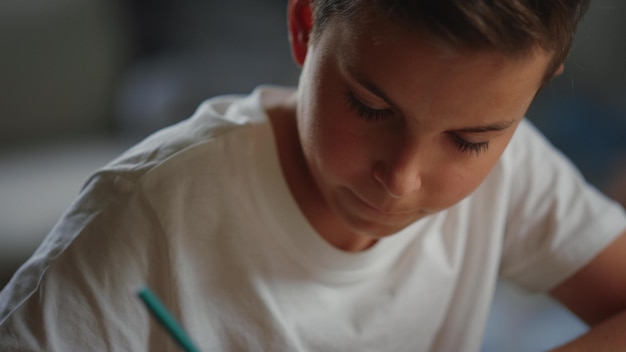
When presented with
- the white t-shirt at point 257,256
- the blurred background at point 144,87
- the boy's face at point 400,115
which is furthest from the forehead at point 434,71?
the blurred background at point 144,87

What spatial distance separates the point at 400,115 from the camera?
54 cm

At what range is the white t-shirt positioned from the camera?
60 centimetres

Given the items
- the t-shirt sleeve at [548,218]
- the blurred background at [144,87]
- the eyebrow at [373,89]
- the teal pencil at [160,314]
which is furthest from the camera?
the blurred background at [144,87]

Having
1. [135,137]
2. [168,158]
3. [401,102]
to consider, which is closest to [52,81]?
[135,137]

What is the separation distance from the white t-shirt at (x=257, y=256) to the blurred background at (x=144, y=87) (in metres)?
0.32

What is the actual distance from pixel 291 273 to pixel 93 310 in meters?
0.18

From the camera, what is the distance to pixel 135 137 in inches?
57.1

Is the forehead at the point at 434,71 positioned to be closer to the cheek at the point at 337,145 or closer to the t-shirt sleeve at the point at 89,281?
the cheek at the point at 337,145

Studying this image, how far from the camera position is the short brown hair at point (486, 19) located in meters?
0.48

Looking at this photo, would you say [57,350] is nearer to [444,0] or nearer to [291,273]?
[291,273]

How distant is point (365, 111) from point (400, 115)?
3cm

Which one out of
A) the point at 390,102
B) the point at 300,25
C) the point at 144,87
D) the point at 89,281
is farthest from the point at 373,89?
the point at 144,87

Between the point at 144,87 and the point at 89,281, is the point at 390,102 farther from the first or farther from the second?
the point at 144,87

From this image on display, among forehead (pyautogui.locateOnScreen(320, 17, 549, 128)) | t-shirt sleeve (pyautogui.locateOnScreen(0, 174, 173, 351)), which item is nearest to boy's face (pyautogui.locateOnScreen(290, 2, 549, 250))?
forehead (pyautogui.locateOnScreen(320, 17, 549, 128))
